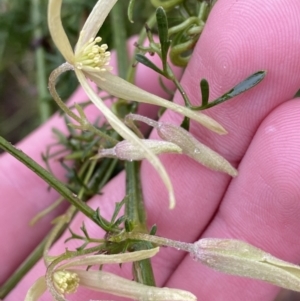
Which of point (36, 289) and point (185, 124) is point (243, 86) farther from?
point (36, 289)

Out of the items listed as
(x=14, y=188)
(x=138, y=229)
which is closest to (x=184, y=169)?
(x=138, y=229)

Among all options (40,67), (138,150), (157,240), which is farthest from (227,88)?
(40,67)

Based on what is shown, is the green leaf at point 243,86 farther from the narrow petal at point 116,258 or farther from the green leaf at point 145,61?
the narrow petal at point 116,258

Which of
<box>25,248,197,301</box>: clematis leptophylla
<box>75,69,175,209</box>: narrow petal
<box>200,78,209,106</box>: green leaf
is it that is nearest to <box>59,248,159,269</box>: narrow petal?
<box>25,248,197,301</box>: clematis leptophylla

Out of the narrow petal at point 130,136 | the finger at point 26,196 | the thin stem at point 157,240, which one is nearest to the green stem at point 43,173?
the thin stem at point 157,240

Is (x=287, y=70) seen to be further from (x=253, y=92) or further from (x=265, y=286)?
(x=265, y=286)
